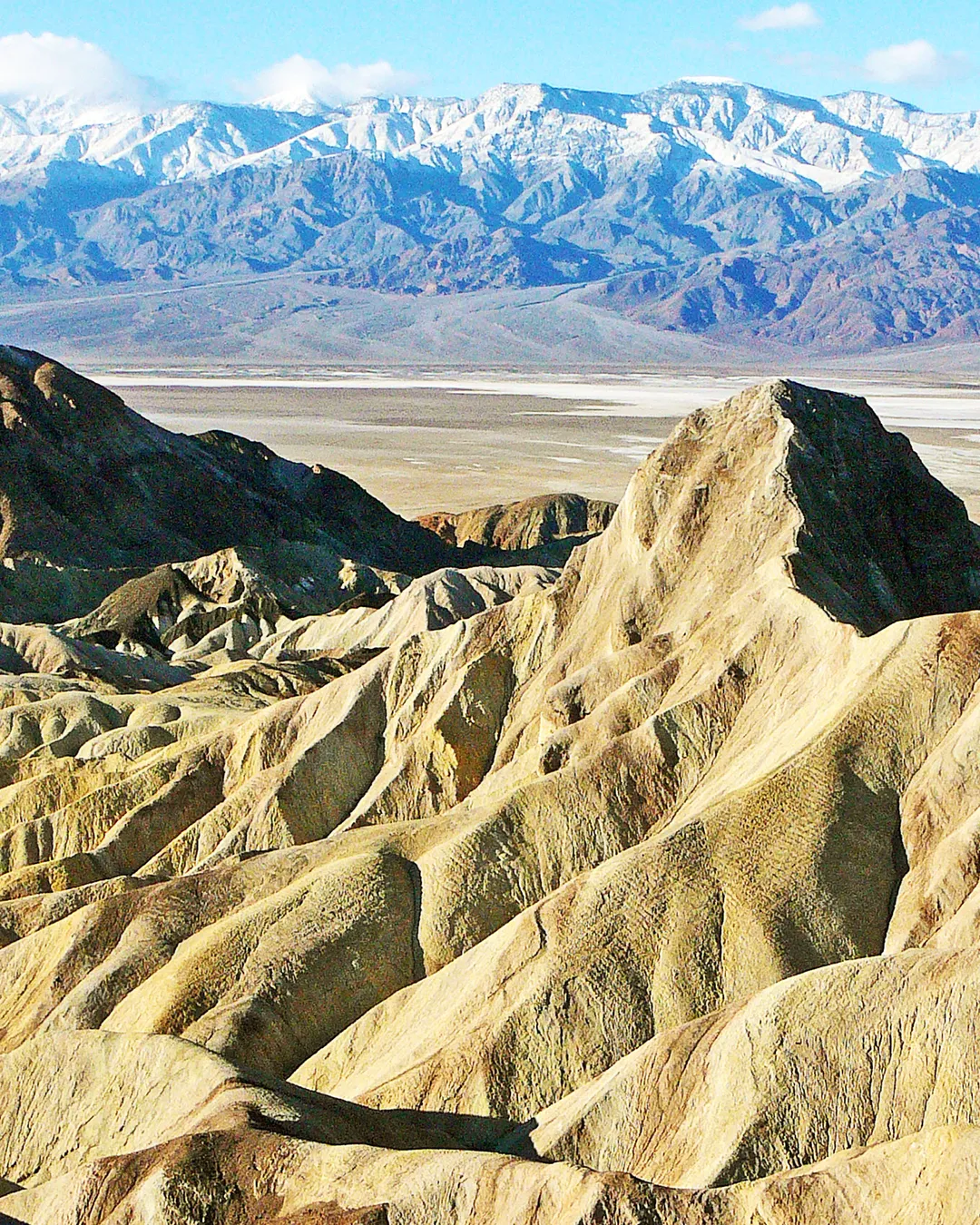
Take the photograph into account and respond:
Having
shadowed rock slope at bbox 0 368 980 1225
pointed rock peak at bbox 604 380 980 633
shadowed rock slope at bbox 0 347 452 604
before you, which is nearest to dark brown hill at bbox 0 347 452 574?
shadowed rock slope at bbox 0 347 452 604

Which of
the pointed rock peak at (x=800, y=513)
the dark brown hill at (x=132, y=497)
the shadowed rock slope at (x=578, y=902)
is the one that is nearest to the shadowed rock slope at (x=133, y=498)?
the dark brown hill at (x=132, y=497)

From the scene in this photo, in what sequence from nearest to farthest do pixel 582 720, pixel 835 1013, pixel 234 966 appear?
pixel 835 1013, pixel 234 966, pixel 582 720

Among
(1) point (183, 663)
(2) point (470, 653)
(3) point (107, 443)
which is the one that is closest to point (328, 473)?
(3) point (107, 443)

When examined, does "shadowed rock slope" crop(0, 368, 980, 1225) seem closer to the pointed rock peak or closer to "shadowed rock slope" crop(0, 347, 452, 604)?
the pointed rock peak

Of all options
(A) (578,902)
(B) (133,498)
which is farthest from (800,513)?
(B) (133,498)

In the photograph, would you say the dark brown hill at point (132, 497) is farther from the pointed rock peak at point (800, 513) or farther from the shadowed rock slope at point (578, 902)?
the pointed rock peak at point (800, 513)

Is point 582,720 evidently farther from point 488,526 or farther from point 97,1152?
point 488,526

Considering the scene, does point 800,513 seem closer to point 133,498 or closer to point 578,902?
point 578,902
